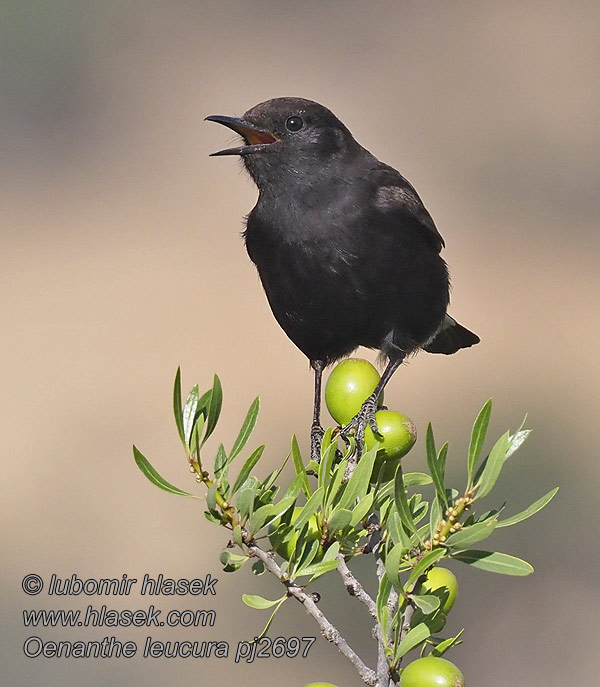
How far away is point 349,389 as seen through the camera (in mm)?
2658

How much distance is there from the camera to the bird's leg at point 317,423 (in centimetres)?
A: 378

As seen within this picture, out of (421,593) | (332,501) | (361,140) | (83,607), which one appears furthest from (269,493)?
(361,140)

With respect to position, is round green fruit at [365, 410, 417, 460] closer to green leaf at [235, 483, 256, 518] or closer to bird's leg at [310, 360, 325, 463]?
green leaf at [235, 483, 256, 518]

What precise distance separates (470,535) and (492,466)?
14cm

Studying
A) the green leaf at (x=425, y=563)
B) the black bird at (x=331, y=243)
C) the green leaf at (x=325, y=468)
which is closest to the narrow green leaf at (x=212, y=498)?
the green leaf at (x=325, y=468)

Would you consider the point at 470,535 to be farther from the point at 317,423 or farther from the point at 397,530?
the point at 317,423

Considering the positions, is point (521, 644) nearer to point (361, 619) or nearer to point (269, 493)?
point (361, 619)

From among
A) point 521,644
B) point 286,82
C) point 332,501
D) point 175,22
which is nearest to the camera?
point 332,501

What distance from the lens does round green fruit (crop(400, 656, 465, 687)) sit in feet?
6.37

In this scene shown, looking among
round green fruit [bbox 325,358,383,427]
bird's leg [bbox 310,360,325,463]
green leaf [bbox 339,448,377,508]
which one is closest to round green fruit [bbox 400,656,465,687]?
green leaf [bbox 339,448,377,508]

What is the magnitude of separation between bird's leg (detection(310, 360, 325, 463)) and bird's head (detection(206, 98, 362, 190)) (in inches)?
31.3

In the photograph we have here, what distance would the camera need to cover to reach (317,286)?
4090 mm

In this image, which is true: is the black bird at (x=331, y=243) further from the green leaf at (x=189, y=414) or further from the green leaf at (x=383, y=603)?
the green leaf at (x=383, y=603)

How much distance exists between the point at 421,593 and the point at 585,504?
8.23 metres
